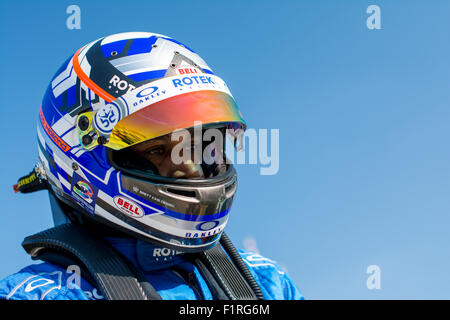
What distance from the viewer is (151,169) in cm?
375

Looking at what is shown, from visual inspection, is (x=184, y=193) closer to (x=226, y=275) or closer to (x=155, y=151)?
(x=155, y=151)

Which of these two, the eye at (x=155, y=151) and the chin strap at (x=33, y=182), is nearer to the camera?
Answer: the eye at (x=155, y=151)

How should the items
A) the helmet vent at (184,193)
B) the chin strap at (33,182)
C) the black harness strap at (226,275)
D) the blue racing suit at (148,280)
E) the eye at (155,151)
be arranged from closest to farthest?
1. the blue racing suit at (148,280)
2. the helmet vent at (184,193)
3. the eye at (155,151)
4. the black harness strap at (226,275)
5. the chin strap at (33,182)

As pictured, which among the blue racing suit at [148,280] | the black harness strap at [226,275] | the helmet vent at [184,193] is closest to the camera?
the blue racing suit at [148,280]

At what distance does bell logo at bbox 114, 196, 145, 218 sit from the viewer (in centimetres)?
371

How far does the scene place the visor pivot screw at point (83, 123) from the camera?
3887 millimetres

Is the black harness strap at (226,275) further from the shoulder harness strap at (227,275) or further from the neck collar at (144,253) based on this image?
the neck collar at (144,253)

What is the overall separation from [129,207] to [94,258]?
0.42 meters

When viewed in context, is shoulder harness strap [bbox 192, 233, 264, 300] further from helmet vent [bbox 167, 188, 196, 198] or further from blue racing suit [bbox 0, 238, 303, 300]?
helmet vent [bbox 167, 188, 196, 198]

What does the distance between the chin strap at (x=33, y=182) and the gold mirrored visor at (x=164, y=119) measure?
1026 millimetres

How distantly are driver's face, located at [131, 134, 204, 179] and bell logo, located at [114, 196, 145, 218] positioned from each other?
0.97ft

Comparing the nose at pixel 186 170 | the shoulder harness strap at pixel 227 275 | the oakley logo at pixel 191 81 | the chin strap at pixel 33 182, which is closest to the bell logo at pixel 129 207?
the nose at pixel 186 170

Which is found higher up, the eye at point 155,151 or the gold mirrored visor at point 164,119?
the gold mirrored visor at point 164,119
